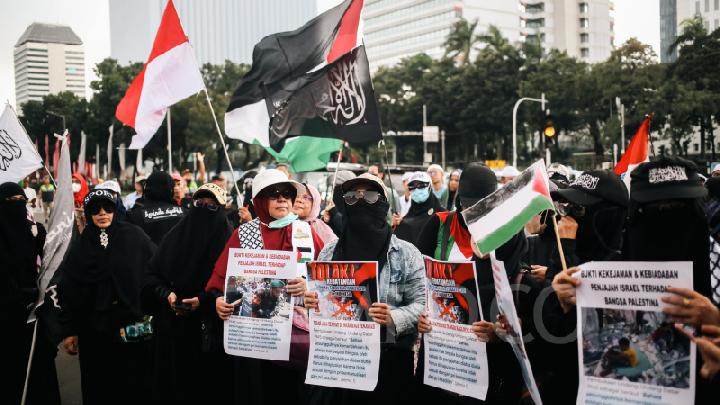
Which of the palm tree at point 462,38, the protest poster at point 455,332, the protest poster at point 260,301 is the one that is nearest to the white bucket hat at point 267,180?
the protest poster at point 260,301

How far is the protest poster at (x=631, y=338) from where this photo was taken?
2.43 metres

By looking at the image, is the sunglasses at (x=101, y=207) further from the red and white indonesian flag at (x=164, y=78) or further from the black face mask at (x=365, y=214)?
the black face mask at (x=365, y=214)

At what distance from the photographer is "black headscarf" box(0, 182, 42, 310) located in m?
5.56

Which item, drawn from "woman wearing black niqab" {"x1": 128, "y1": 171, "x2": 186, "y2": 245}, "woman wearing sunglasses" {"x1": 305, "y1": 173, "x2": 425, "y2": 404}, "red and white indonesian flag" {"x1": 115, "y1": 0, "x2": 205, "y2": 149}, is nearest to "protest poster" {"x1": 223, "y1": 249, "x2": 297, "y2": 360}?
"woman wearing sunglasses" {"x1": 305, "y1": 173, "x2": 425, "y2": 404}

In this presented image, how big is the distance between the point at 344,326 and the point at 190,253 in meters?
1.71

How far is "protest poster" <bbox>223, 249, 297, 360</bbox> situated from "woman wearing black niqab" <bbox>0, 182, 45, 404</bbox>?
231 cm

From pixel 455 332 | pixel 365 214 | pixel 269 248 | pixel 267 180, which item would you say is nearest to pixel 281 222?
pixel 269 248

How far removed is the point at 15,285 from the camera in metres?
5.58

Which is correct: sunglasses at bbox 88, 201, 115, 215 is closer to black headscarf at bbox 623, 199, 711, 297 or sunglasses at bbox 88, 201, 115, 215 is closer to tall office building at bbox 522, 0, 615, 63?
black headscarf at bbox 623, 199, 711, 297

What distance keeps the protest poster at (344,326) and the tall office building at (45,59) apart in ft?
441

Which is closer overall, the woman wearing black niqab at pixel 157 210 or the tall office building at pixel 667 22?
the woman wearing black niqab at pixel 157 210

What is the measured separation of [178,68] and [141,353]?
320cm

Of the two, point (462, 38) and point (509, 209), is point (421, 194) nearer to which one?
point (509, 209)

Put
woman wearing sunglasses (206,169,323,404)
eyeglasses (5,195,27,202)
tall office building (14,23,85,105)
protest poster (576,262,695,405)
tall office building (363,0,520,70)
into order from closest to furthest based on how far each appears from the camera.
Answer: protest poster (576,262,695,405)
woman wearing sunglasses (206,169,323,404)
eyeglasses (5,195,27,202)
tall office building (363,0,520,70)
tall office building (14,23,85,105)
